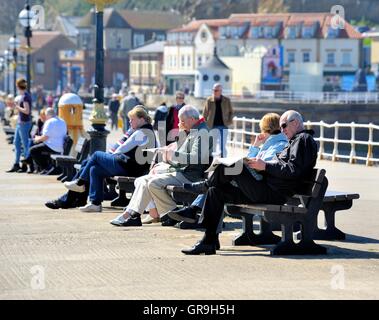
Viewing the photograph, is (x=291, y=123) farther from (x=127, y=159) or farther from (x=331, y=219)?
(x=127, y=159)

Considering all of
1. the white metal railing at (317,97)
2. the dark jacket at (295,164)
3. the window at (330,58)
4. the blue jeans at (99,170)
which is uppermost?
the dark jacket at (295,164)

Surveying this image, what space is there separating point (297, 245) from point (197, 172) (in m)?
2.22

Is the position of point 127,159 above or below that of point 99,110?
below

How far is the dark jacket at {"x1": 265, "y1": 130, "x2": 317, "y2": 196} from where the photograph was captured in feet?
34.0

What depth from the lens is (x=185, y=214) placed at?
1167 centimetres

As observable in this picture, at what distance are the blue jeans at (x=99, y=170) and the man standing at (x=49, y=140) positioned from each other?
6.18m

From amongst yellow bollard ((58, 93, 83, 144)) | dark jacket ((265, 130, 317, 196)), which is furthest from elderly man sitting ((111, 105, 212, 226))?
yellow bollard ((58, 93, 83, 144))

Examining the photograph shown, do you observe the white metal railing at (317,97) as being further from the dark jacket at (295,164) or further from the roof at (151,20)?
the dark jacket at (295,164)

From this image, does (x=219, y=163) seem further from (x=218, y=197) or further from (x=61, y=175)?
(x=61, y=175)

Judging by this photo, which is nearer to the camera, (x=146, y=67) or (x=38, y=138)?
(x=38, y=138)

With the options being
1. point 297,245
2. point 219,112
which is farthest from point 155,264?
point 219,112

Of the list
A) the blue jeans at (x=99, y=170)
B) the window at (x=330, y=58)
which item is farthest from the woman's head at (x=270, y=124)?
the window at (x=330, y=58)

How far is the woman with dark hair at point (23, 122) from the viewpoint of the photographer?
2144cm

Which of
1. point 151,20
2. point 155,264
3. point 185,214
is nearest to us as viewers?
point 155,264
